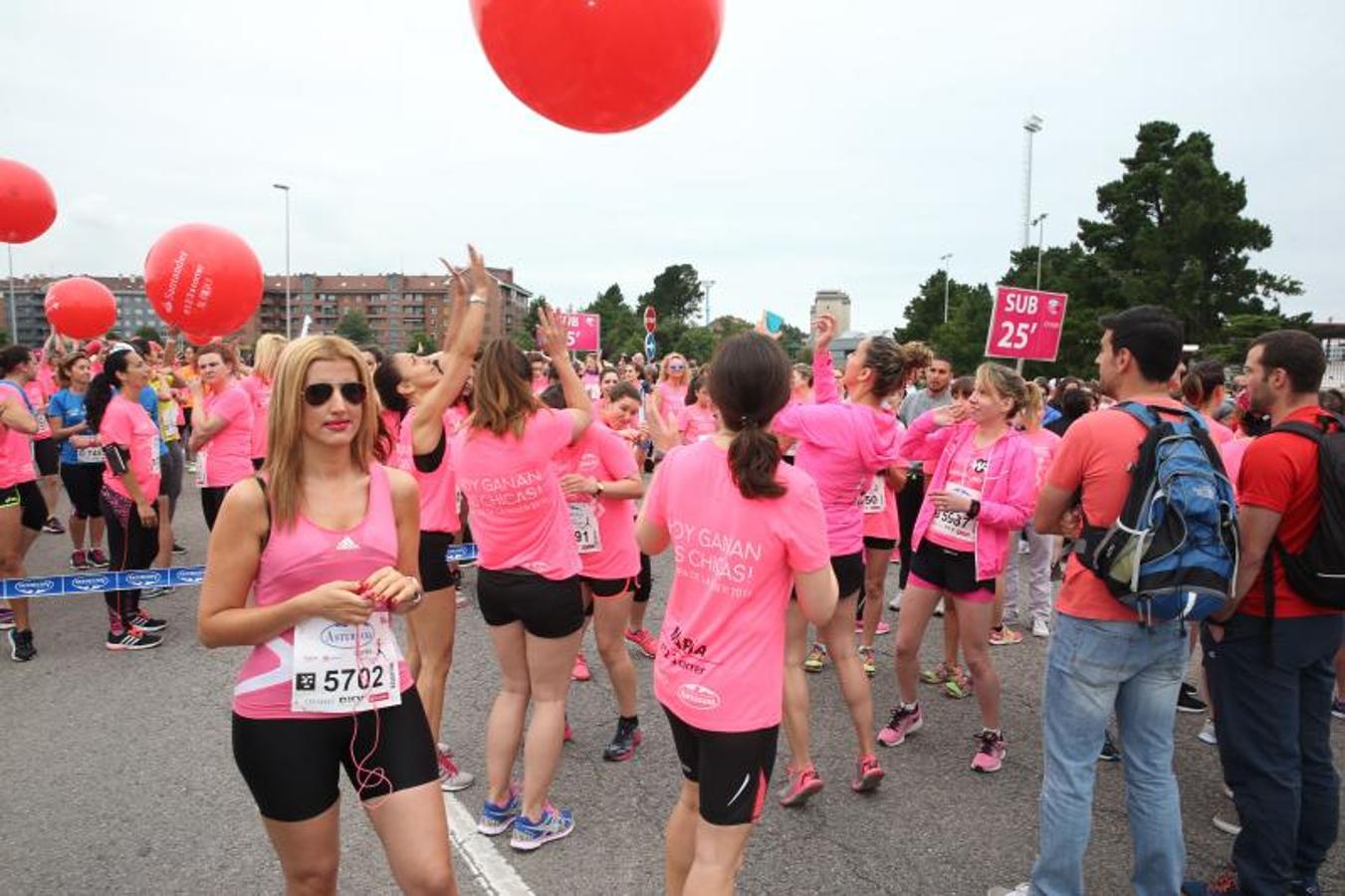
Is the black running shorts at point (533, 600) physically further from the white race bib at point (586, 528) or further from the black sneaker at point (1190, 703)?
the black sneaker at point (1190, 703)

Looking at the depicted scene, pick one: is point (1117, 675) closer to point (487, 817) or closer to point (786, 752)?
point (786, 752)

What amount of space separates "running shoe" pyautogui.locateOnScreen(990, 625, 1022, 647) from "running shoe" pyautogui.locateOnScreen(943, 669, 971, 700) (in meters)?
0.99

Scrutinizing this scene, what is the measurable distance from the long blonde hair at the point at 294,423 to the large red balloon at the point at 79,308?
10674 mm

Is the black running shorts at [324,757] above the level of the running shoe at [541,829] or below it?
above

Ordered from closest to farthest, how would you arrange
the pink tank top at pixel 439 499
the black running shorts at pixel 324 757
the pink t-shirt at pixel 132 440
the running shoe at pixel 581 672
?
1. the black running shorts at pixel 324 757
2. the pink tank top at pixel 439 499
3. the running shoe at pixel 581 672
4. the pink t-shirt at pixel 132 440

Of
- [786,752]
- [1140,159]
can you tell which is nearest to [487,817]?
[786,752]

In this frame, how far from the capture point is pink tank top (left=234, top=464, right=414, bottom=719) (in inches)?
81.1

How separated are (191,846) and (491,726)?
1.32m

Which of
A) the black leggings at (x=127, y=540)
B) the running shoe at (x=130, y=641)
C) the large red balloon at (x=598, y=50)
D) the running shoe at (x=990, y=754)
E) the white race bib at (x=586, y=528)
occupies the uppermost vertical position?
the large red balloon at (x=598, y=50)

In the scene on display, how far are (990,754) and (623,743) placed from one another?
1925mm

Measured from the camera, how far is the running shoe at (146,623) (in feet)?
18.8

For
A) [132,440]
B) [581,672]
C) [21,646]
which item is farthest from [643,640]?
[21,646]

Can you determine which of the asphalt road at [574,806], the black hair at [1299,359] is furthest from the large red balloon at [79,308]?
the black hair at [1299,359]

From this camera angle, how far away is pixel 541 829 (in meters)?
3.25
